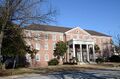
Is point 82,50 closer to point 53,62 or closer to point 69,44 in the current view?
point 69,44

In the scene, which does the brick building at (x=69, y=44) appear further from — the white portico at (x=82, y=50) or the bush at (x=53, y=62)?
the bush at (x=53, y=62)

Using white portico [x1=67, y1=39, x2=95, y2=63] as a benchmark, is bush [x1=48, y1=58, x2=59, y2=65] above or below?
below

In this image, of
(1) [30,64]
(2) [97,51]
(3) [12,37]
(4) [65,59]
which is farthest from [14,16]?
(2) [97,51]

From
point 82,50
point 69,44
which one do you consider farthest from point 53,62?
point 82,50

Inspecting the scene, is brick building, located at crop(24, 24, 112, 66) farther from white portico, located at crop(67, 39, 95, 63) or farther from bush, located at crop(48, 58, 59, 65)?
bush, located at crop(48, 58, 59, 65)

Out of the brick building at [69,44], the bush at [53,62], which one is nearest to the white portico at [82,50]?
the brick building at [69,44]

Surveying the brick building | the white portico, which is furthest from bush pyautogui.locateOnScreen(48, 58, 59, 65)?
the white portico

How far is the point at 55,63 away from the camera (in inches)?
2140

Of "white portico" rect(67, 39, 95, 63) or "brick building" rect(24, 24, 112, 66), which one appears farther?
"white portico" rect(67, 39, 95, 63)

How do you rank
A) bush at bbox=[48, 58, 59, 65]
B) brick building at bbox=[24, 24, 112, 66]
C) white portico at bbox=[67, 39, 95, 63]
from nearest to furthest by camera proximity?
bush at bbox=[48, 58, 59, 65], brick building at bbox=[24, 24, 112, 66], white portico at bbox=[67, 39, 95, 63]

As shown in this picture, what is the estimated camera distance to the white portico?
189ft

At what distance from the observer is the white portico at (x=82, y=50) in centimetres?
5772

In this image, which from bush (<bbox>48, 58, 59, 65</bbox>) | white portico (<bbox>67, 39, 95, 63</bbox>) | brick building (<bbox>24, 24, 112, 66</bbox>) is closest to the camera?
bush (<bbox>48, 58, 59, 65</bbox>)

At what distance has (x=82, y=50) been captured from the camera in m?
62.4
